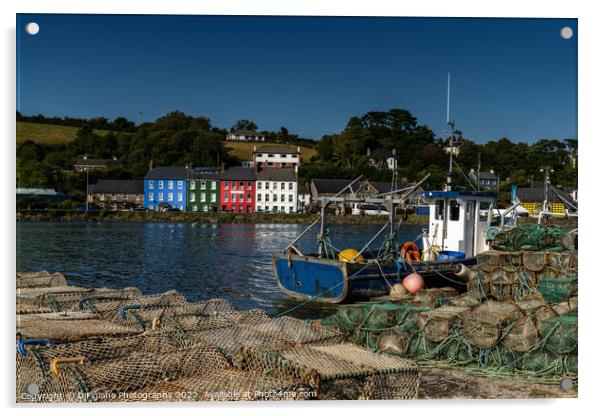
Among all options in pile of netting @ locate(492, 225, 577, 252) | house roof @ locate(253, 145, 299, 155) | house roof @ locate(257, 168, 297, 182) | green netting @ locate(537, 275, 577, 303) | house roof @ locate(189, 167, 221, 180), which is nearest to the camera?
green netting @ locate(537, 275, 577, 303)

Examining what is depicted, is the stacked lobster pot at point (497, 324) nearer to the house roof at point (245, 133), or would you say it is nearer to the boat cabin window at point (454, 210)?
the boat cabin window at point (454, 210)

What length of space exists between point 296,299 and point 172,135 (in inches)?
2572

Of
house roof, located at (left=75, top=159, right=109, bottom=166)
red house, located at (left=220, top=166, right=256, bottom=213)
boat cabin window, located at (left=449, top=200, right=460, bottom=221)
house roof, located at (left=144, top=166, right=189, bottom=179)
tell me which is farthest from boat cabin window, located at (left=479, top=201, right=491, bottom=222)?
house roof, located at (left=144, top=166, right=189, bottom=179)

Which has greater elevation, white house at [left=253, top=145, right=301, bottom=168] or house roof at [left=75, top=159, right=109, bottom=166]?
white house at [left=253, top=145, right=301, bottom=168]

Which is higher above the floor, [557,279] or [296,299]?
[557,279]

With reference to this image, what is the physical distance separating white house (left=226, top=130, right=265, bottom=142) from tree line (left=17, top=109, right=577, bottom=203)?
250cm

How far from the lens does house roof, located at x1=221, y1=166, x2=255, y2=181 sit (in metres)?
72.1

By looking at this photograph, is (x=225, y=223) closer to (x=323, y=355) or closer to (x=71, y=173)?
(x=71, y=173)

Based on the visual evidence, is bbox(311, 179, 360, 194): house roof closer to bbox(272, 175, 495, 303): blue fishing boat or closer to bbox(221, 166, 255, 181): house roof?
bbox(221, 166, 255, 181): house roof

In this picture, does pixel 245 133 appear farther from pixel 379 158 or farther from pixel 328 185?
pixel 379 158

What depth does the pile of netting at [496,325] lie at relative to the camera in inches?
305

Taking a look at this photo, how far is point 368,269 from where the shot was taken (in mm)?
14273

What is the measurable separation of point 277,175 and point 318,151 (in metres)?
10.2

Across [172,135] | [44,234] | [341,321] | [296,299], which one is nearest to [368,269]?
[296,299]
